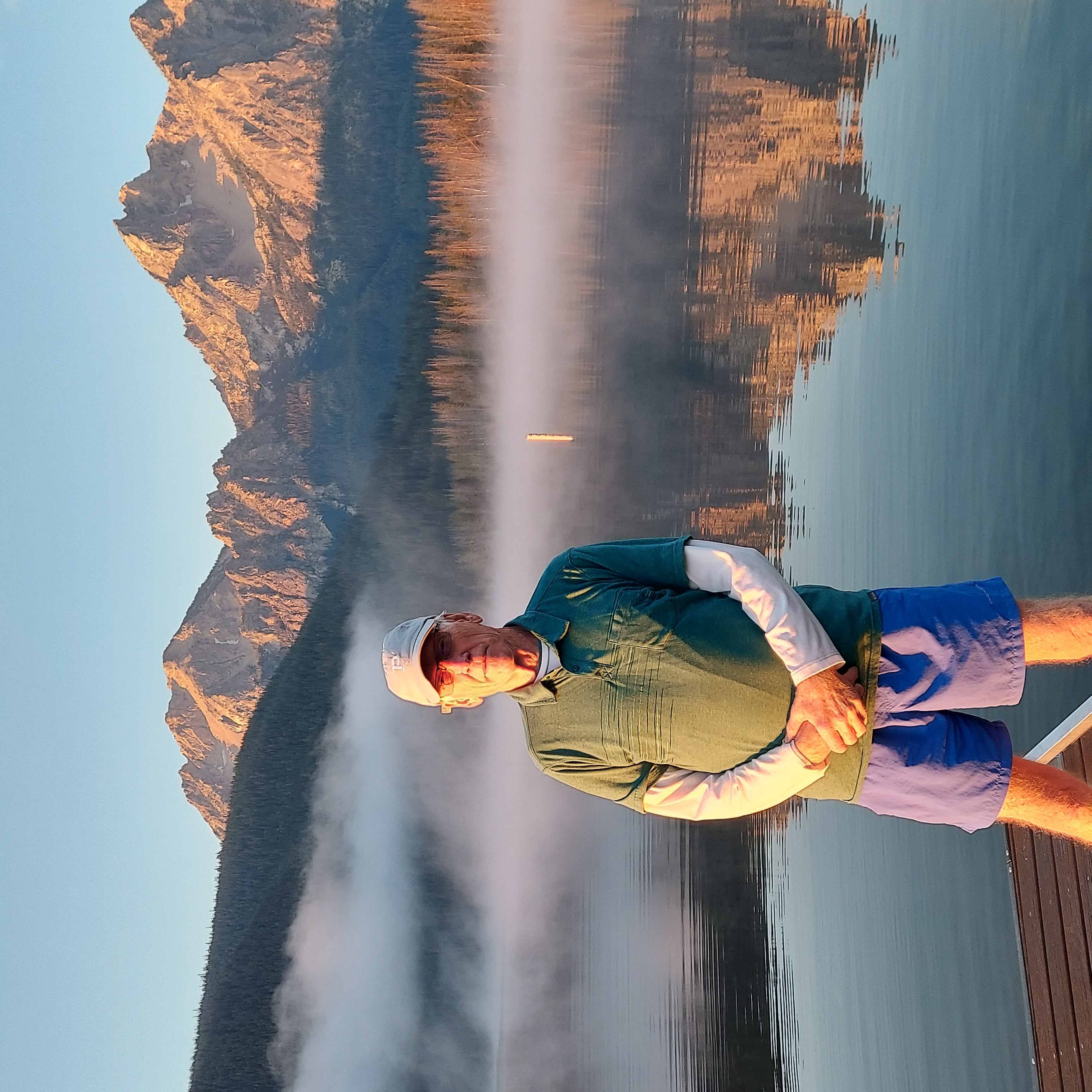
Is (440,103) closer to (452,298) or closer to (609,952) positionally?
(452,298)

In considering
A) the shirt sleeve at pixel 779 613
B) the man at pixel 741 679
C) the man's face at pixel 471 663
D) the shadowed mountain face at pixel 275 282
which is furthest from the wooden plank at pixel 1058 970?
the shadowed mountain face at pixel 275 282

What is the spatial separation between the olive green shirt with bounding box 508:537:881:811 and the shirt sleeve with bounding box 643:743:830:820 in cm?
2

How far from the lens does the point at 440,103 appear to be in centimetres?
373

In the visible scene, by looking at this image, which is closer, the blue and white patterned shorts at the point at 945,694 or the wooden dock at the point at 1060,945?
the blue and white patterned shorts at the point at 945,694

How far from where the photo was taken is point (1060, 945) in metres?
1.86

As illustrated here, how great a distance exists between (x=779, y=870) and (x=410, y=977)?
1416 mm

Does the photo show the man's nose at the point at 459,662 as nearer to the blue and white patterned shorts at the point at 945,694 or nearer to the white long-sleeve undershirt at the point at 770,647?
the white long-sleeve undershirt at the point at 770,647

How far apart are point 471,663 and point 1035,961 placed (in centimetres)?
155

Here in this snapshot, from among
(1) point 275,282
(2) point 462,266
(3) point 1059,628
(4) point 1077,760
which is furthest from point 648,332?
(3) point 1059,628

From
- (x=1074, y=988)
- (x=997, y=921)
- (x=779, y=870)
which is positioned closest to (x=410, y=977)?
(x=779, y=870)

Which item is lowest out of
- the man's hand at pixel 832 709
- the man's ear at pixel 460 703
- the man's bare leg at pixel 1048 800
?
the man's bare leg at pixel 1048 800

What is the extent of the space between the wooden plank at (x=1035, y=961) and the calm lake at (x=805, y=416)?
16.5 inches

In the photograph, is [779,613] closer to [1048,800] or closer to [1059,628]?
[1059,628]

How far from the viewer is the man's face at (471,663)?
49.7 inches
